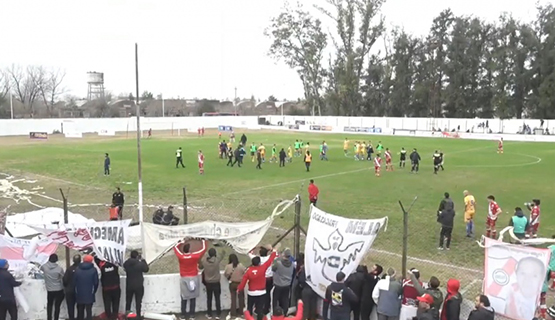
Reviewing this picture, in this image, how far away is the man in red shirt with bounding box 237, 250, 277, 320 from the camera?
9344 mm

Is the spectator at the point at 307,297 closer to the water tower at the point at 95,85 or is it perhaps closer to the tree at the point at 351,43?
the tree at the point at 351,43

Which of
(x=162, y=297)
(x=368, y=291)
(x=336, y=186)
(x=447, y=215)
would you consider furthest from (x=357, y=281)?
(x=336, y=186)

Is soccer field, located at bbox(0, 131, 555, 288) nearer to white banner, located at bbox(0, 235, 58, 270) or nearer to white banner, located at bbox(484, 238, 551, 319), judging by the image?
white banner, located at bbox(484, 238, 551, 319)

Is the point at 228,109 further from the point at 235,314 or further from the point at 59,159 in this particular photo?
the point at 235,314

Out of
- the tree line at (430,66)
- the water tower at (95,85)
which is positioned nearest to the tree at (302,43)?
the tree line at (430,66)

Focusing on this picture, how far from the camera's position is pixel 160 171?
32.8m

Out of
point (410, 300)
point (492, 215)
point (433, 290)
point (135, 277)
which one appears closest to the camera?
point (433, 290)

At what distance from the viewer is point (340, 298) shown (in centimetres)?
858

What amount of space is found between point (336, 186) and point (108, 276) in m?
18.2

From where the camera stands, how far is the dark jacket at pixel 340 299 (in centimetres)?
858

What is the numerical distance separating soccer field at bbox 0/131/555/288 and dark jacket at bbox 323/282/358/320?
5.37m

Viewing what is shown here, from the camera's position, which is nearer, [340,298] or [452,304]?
[452,304]

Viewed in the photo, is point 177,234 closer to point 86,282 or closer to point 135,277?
point 135,277

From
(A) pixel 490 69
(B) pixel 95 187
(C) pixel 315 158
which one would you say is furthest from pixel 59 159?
(A) pixel 490 69
